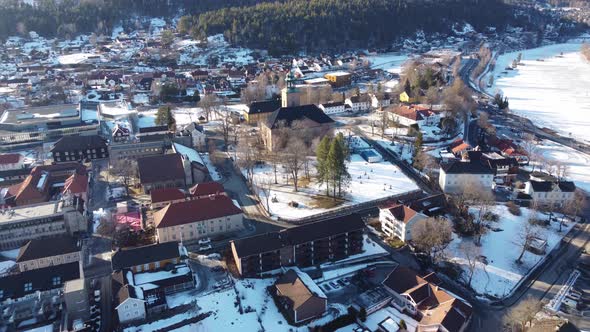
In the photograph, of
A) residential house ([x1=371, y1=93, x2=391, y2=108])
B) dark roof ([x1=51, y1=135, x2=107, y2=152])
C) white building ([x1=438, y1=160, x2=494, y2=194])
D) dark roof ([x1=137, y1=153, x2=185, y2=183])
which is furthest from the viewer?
residential house ([x1=371, y1=93, x2=391, y2=108])

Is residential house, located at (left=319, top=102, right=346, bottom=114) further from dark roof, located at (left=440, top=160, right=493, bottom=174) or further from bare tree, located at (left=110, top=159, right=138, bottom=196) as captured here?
bare tree, located at (left=110, top=159, right=138, bottom=196)

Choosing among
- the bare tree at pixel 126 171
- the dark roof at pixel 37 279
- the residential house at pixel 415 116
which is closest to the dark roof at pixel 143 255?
the dark roof at pixel 37 279

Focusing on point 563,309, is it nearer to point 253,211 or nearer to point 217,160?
point 253,211

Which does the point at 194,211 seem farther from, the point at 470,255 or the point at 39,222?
the point at 470,255

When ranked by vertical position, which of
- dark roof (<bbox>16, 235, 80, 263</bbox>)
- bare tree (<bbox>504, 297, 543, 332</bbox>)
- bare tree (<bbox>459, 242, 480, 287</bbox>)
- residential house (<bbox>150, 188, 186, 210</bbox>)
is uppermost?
residential house (<bbox>150, 188, 186, 210</bbox>)

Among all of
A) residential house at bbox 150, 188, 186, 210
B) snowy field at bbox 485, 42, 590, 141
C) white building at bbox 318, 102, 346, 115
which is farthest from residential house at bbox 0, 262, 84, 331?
snowy field at bbox 485, 42, 590, 141

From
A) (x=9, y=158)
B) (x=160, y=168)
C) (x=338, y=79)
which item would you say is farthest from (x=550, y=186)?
(x=9, y=158)

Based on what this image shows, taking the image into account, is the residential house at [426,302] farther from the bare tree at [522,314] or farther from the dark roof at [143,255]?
the dark roof at [143,255]

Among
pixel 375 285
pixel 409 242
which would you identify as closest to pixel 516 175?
pixel 409 242
